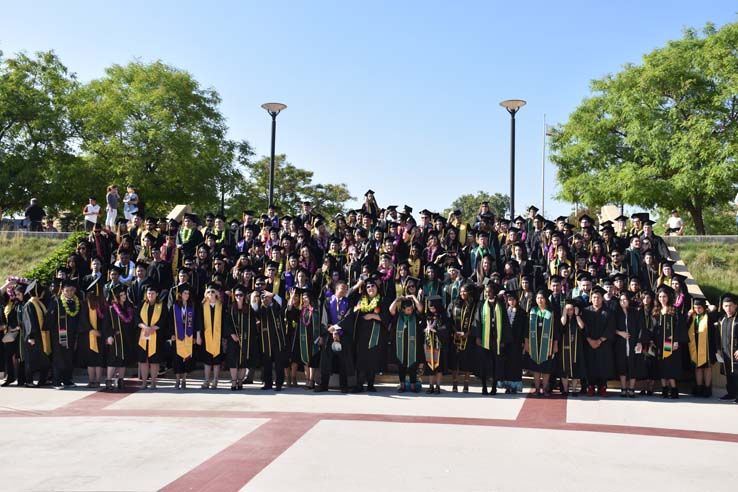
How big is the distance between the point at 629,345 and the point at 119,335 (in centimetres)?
708

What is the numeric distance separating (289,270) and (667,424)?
19.9ft

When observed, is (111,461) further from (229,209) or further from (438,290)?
(229,209)

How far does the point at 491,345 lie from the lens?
9.35 metres

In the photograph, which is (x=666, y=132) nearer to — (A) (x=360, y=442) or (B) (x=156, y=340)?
(B) (x=156, y=340)

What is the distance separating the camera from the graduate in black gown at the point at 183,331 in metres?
9.67

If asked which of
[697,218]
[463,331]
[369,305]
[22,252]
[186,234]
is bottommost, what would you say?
[463,331]

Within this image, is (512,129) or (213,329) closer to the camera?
(213,329)

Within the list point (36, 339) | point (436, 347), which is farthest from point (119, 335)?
point (436, 347)

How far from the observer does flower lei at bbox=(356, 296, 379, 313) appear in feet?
31.5

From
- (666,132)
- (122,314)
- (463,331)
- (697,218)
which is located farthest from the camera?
(697,218)

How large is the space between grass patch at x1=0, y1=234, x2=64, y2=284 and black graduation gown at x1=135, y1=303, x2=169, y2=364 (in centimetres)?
724

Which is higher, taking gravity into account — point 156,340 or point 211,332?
point 211,332

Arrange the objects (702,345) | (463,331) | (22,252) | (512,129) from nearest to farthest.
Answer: (702,345)
(463,331)
(512,129)
(22,252)

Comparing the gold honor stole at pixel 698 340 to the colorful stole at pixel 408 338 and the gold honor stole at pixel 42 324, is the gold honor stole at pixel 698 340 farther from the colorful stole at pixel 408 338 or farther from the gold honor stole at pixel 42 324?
the gold honor stole at pixel 42 324
